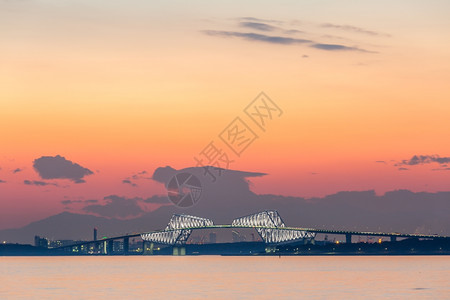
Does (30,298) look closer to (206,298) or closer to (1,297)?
(1,297)

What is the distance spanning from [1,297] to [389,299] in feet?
152

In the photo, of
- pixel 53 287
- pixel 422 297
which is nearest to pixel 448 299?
pixel 422 297

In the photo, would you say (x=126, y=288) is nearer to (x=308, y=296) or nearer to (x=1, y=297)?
(x=1, y=297)

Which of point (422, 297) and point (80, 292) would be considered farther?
point (80, 292)

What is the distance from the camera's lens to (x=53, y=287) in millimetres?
127875

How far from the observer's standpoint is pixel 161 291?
11450 cm

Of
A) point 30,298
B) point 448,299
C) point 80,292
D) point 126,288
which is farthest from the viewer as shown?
point 126,288

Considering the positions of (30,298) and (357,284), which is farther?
(357,284)

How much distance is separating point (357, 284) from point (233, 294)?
2835cm

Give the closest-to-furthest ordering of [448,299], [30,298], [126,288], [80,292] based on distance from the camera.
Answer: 1. [448,299]
2. [30,298]
3. [80,292]
4. [126,288]

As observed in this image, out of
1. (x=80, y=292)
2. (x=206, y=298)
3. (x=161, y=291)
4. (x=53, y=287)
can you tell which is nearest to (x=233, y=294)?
(x=206, y=298)

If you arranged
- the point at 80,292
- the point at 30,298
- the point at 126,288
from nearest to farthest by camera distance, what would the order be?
the point at 30,298, the point at 80,292, the point at 126,288

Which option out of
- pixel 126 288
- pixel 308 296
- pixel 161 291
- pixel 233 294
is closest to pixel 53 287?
pixel 126 288

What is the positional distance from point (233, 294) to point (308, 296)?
9051 millimetres
